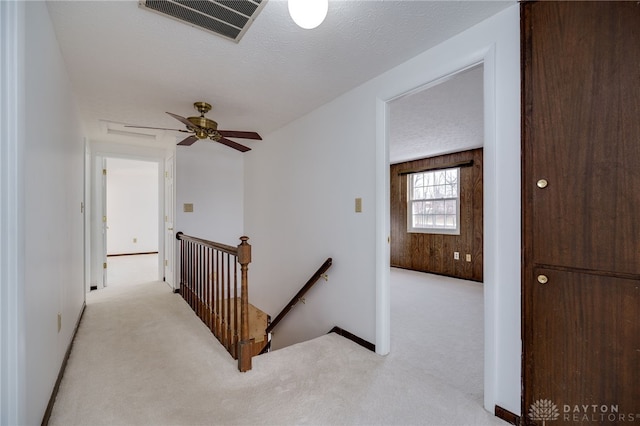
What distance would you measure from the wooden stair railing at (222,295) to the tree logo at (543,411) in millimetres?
1601

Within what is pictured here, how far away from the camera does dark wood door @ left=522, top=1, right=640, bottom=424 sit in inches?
46.2

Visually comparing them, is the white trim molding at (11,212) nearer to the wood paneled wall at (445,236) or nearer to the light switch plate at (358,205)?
the light switch plate at (358,205)

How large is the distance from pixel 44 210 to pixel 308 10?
1694mm

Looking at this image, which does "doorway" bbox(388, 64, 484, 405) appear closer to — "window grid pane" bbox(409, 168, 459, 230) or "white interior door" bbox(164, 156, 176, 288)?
"window grid pane" bbox(409, 168, 459, 230)

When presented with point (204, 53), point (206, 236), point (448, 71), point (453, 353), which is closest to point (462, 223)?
point (453, 353)

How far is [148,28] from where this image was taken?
167 centimetres

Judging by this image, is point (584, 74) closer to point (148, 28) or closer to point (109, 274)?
point (148, 28)

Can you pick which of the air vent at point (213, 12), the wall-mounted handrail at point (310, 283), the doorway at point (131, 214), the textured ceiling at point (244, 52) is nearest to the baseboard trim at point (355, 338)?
the wall-mounted handrail at point (310, 283)

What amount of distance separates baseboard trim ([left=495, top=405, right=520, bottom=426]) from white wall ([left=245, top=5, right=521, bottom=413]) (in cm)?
3

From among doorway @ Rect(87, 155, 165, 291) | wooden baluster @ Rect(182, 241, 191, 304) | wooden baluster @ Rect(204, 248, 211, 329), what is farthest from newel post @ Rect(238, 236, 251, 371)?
doorway @ Rect(87, 155, 165, 291)

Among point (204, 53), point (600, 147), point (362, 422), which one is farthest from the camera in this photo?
point (204, 53)

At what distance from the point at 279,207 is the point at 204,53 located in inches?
81.1

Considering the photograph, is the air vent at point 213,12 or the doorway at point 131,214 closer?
the air vent at point 213,12

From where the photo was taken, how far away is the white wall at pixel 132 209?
7.57 m
